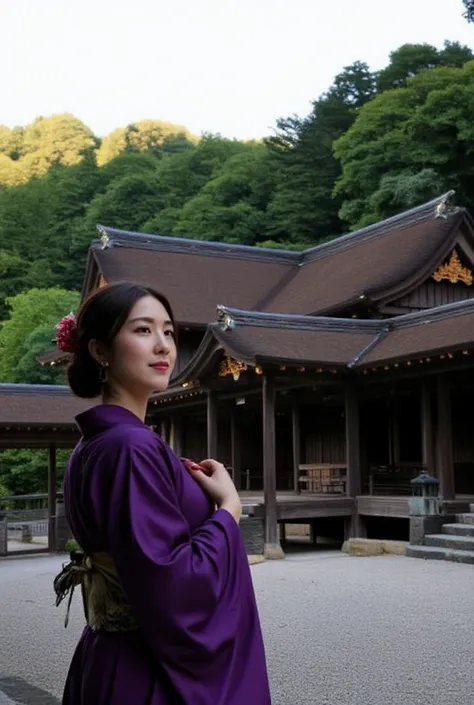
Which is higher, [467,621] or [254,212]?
[254,212]

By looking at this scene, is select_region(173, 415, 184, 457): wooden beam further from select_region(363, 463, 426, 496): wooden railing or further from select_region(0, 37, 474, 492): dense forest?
select_region(0, 37, 474, 492): dense forest

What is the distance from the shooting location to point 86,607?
7.23 ft

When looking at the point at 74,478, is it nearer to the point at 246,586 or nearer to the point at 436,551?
the point at 246,586

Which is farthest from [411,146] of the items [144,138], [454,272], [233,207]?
[144,138]

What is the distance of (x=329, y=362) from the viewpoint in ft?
45.5

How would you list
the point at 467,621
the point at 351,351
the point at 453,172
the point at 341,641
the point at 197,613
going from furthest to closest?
the point at 453,172 → the point at 351,351 → the point at 467,621 → the point at 341,641 → the point at 197,613

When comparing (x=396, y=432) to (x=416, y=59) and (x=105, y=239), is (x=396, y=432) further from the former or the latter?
(x=416, y=59)

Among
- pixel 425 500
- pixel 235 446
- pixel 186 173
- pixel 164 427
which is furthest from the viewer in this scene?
pixel 186 173

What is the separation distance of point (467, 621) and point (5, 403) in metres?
12.6

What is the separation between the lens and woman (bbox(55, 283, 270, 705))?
1.92 m

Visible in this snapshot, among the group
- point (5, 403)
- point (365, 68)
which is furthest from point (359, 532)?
point (365, 68)

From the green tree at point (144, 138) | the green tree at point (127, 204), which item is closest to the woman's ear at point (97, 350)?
the green tree at point (127, 204)

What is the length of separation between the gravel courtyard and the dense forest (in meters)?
20.4

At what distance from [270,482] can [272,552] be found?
108 centimetres
